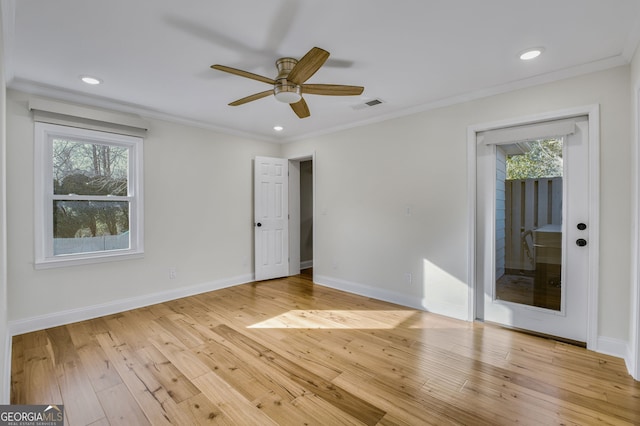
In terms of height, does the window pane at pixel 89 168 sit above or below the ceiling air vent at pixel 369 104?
below

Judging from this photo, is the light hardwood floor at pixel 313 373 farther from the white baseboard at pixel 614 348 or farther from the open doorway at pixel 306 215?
the open doorway at pixel 306 215

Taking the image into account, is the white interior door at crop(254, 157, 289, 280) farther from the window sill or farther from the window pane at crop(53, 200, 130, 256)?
the window pane at crop(53, 200, 130, 256)

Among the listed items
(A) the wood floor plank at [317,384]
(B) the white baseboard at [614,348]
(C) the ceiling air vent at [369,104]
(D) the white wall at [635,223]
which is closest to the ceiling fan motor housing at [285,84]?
(C) the ceiling air vent at [369,104]

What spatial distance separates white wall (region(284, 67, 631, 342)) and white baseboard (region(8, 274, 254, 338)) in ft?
5.83

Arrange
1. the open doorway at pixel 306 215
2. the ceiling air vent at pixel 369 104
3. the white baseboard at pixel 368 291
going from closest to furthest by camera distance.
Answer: the ceiling air vent at pixel 369 104
the white baseboard at pixel 368 291
the open doorway at pixel 306 215

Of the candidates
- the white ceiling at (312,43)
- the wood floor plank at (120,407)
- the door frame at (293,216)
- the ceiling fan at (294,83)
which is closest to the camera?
the wood floor plank at (120,407)

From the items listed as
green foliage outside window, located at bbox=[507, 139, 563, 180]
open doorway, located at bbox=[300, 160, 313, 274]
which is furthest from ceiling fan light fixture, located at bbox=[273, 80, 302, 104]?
open doorway, located at bbox=[300, 160, 313, 274]

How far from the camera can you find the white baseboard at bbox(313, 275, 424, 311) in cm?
→ 370

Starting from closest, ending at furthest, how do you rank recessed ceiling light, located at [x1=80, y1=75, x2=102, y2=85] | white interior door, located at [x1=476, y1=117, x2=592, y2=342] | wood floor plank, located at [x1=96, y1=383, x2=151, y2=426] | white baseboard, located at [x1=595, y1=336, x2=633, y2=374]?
wood floor plank, located at [x1=96, y1=383, x2=151, y2=426], white baseboard, located at [x1=595, y1=336, x2=633, y2=374], white interior door, located at [x1=476, y1=117, x2=592, y2=342], recessed ceiling light, located at [x1=80, y1=75, x2=102, y2=85]

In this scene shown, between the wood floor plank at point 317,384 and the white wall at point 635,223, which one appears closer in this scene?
the wood floor plank at point 317,384

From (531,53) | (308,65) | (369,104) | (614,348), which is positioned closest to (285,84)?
(308,65)

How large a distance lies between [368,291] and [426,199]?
151cm

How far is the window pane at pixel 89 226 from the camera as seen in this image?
3180 millimetres

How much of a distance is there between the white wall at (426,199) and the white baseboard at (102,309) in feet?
5.83
